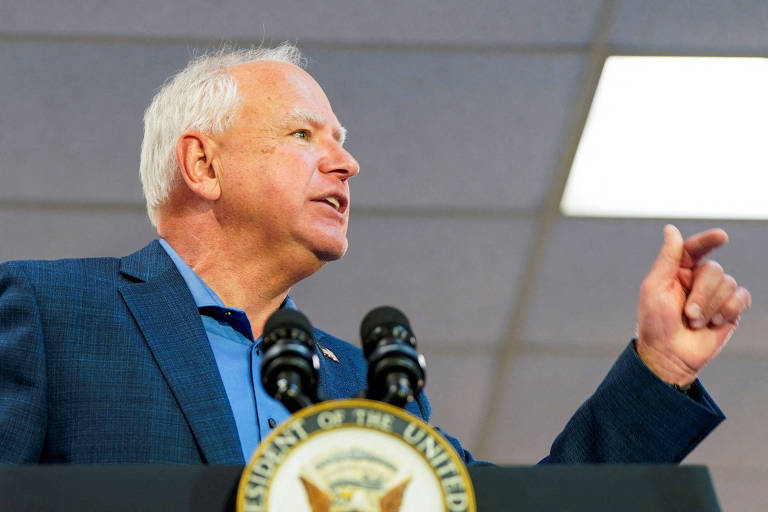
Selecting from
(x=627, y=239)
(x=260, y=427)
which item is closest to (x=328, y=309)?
(x=627, y=239)

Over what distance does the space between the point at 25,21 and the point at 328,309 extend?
1.15 m

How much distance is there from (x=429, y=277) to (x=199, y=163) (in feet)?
4.39

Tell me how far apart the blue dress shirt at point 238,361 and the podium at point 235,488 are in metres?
0.37

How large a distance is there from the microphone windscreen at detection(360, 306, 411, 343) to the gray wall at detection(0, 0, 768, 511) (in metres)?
1.44

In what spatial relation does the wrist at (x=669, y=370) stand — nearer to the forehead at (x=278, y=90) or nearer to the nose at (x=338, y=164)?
the nose at (x=338, y=164)

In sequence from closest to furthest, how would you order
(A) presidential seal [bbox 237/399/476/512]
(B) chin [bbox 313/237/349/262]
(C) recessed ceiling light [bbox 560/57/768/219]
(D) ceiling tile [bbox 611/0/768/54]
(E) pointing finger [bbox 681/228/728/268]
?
(A) presidential seal [bbox 237/399/476/512] → (E) pointing finger [bbox 681/228/728/268] → (B) chin [bbox 313/237/349/262] → (D) ceiling tile [bbox 611/0/768/54] → (C) recessed ceiling light [bbox 560/57/768/219]

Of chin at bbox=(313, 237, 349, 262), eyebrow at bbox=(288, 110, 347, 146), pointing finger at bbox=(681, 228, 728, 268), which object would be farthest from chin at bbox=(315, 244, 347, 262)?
pointing finger at bbox=(681, 228, 728, 268)

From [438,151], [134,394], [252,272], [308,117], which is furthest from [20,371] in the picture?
[438,151]

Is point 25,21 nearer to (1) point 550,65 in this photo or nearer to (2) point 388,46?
(2) point 388,46

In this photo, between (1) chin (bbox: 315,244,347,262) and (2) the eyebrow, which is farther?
A: (2) the eyebrow

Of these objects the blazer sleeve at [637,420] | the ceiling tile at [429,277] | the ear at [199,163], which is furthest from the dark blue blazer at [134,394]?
the ceiling tile at [429,277]

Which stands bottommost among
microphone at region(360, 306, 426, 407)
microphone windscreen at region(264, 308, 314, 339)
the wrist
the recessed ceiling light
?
microphone at region(360, 306, 426, 407)

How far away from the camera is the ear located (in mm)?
1553

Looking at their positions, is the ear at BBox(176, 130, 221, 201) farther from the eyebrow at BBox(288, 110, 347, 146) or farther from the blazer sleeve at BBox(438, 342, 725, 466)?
the blazer sleeve at BBox(438, 342, 725, 466)
